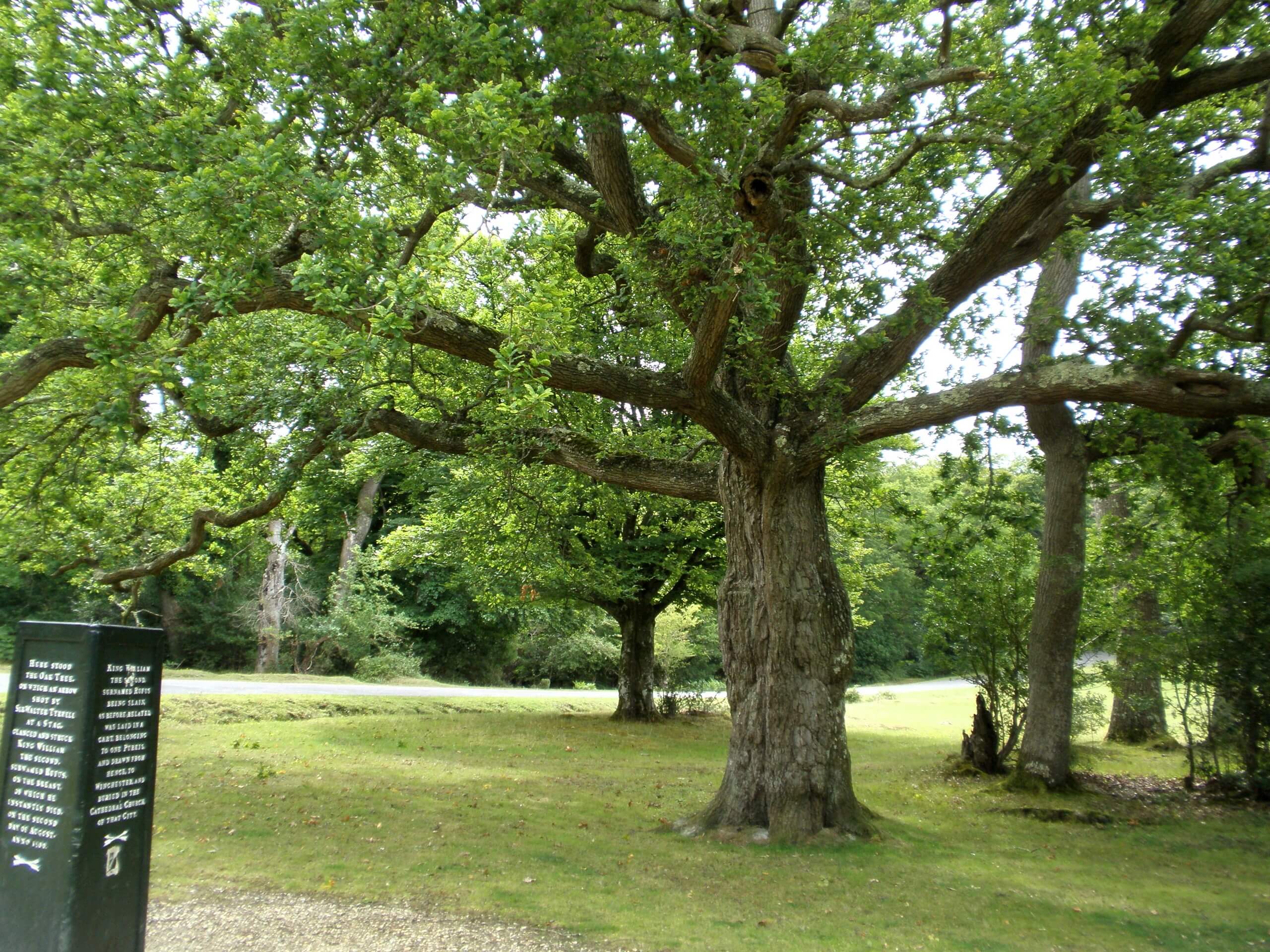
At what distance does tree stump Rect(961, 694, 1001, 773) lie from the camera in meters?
15.0

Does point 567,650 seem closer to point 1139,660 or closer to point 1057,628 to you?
point 1057,628

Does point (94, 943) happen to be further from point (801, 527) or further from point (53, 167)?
point (801, 527)

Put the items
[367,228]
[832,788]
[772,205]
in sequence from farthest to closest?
[832,788], [772,205], [367,228]

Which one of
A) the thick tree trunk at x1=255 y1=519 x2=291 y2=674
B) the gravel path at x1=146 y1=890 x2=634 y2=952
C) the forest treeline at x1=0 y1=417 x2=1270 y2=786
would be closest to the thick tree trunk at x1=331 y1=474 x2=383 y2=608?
the forest treeline at x1=0 y1=417 x2=1270 y2=786

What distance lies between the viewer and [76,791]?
173 inches

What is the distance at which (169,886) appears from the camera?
22.5 feet

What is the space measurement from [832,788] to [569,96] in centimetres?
741

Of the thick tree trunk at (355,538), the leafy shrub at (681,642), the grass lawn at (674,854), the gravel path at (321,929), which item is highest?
the thick tree trunk at (355,538)

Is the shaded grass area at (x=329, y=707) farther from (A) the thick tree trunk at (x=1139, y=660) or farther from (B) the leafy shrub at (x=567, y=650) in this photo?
(A) the thick tree trunk at (x=1139, y=660)

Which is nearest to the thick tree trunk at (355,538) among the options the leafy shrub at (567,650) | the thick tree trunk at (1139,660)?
the leafy shrub at (567,650)

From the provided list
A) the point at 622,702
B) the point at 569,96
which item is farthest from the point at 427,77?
the point at 622,702

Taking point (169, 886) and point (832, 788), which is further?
point (832, 788)

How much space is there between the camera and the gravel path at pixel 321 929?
5.71m

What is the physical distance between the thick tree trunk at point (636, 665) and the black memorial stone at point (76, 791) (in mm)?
17357
